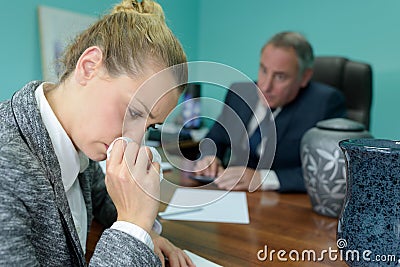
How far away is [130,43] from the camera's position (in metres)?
0.69

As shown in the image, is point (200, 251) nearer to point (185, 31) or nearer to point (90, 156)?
point (90, 156)

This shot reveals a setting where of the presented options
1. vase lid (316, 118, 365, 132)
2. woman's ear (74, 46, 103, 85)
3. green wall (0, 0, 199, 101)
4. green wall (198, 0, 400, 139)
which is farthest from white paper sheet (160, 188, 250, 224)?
green wall (198, 0, 400, 139)

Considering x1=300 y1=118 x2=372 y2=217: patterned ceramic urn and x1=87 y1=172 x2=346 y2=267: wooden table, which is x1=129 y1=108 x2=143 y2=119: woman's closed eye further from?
x1=300 y1=118 x2=372 y2=217: patterned ceramic urn

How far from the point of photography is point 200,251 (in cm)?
78

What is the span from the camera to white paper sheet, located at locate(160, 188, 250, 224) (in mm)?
958

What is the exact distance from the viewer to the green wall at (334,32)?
87.0 inches

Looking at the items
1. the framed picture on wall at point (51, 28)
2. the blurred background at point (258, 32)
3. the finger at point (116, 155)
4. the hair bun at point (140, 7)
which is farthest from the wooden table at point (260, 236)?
the framed picture on wall at point (51, 28)

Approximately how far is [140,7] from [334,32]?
1.90 m

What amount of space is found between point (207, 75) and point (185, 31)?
2406 millimetres

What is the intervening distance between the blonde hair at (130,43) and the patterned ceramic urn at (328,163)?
0.42 meters

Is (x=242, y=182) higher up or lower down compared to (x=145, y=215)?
lower down

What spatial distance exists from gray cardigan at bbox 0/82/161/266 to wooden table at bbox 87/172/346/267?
0.16m

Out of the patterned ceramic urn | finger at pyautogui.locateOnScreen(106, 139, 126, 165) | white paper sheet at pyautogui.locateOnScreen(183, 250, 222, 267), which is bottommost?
white paper sheet at pyautogui.locateOnScreen(183, 250, 222, 267)

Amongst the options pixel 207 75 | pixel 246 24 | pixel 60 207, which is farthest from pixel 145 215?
pixel 246 24
